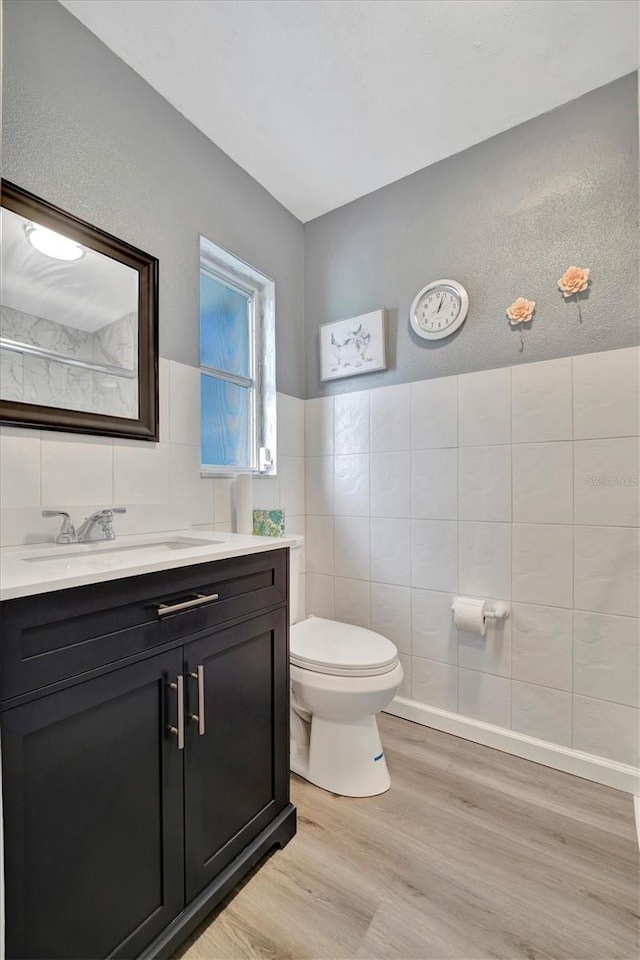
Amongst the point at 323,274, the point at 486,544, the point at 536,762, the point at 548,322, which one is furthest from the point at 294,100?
the point at 536,762

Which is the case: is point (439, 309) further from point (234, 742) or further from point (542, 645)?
point (234, 742)

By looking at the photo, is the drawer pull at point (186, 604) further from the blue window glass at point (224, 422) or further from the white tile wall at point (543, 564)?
the white tile wall at point (543, 564)

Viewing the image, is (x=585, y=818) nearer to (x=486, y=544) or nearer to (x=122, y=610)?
(x=486, y=544)

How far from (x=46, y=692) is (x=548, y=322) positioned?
6.35 ft

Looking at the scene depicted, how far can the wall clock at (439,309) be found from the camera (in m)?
1.88

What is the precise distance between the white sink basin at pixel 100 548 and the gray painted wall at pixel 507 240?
1188 mm

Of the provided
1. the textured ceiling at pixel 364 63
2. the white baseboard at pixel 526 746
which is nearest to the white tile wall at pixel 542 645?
the white baseboard at pixel 526 746

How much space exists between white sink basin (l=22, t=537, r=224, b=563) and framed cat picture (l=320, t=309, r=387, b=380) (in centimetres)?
120

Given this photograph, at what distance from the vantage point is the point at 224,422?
2.06 metres

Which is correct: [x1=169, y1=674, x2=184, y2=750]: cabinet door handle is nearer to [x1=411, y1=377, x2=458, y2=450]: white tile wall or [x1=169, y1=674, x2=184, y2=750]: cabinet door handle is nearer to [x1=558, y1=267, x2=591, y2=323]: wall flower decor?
[x1=411, y1=377, x2=458, y2=450]: white tile wall

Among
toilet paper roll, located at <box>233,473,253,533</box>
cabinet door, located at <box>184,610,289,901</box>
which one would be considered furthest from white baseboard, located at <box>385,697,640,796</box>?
toilet paper roll, located at <box>233,473,253,533</box>

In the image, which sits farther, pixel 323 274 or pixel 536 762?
pixel 323 274

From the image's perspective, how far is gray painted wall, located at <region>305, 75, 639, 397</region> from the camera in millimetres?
1562

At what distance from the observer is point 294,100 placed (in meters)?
1.66
